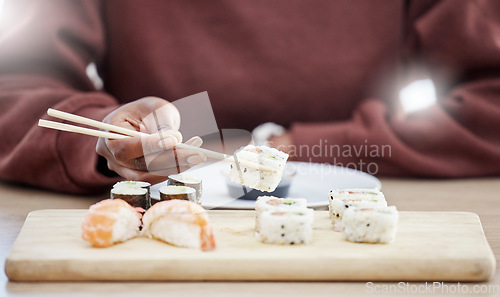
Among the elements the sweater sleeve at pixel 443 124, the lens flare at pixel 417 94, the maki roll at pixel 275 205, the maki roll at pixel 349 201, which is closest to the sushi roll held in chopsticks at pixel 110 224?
the maki roll at pixel 275 205

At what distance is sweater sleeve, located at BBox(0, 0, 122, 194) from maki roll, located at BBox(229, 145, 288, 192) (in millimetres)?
462

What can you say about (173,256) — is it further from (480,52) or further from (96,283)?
(480,52)

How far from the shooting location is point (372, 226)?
1.10 meters

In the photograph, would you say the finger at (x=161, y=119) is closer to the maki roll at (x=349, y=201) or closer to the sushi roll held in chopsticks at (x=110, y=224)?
the sushi roll held in chopsticks at (x=110, y=224)

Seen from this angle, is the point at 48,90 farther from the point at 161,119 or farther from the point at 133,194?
the point at 133,194

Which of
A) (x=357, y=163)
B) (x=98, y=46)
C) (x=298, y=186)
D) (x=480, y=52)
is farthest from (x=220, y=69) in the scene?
(x=480, y=52)

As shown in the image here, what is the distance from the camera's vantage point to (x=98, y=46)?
2.15 m

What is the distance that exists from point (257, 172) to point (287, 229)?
26 cm

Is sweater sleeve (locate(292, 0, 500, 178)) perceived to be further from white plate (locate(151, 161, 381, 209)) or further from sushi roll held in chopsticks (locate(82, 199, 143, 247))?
sushi roll held in chopsticks (locate(82, 199, 143, 247))

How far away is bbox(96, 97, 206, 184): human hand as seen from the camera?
1238mm

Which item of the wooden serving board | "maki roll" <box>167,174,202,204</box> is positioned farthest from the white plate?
the wooden serving board

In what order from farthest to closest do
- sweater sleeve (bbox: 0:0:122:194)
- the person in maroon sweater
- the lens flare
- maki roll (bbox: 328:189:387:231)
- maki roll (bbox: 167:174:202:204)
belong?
1. the lens flare
2. the person in maroon sweater
3. sweater sleeve (bbox: 0:0:122:194)
4. maki roll (bbox: 167:174:202:204)
5. maki roll (bbox: 328:189:387:231)

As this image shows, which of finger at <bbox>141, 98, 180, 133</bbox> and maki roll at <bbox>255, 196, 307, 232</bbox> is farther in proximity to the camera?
finger at <bbox>141, 98, 180, 133</bbox>

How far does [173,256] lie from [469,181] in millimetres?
1279
